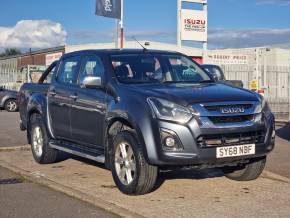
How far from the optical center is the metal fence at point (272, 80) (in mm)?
20453

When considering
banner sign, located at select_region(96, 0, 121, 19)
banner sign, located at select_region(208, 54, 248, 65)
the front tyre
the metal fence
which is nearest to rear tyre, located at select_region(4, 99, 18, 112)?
banner sign, located at select_region(96, 0, 121, 19)

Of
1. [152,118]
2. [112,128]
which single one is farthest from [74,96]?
[152,118]

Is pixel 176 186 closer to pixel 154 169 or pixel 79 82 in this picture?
pixel 154 169

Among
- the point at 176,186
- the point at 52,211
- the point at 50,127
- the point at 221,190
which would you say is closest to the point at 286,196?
the point at 221,190

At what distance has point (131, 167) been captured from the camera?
6.45m

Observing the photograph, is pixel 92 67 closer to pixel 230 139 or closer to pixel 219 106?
pixel 219 106

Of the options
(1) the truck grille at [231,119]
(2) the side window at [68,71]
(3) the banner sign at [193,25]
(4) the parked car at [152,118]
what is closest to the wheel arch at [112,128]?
(4) the parked car at [152,118]

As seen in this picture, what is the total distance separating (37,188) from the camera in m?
7.08

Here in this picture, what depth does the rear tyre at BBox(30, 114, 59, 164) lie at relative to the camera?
880 centimetres

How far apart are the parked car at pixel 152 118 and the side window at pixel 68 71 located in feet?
0.06

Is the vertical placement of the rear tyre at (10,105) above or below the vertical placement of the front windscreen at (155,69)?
below

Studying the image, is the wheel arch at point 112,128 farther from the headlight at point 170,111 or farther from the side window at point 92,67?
the side window at point 92,67

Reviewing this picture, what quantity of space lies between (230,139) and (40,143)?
3.94 m

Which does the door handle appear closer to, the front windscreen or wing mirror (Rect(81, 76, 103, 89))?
wing mirror (Rect(81, 76, 103, 89))
